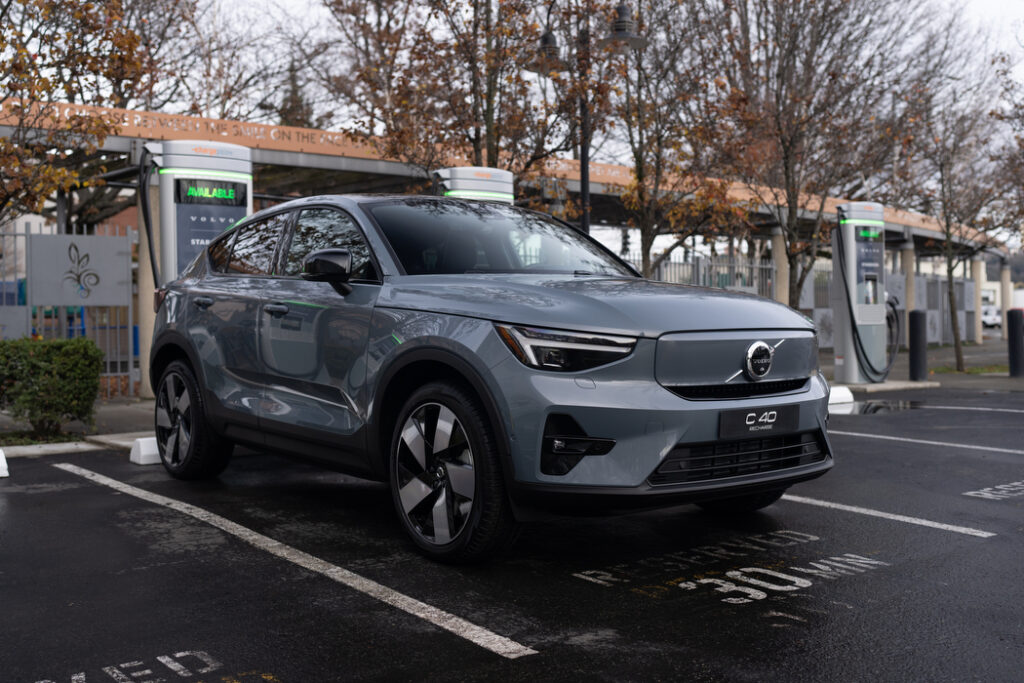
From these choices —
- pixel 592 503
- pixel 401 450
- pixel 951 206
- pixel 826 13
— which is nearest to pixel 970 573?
pixel 592 503

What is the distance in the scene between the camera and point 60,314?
13.2m

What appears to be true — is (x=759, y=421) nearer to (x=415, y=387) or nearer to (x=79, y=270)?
(x=415, y=387)

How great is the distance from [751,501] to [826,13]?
12.5 metres

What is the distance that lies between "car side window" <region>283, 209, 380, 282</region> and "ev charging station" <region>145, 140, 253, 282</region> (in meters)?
4.50

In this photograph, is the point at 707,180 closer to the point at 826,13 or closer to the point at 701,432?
the point at 826,13

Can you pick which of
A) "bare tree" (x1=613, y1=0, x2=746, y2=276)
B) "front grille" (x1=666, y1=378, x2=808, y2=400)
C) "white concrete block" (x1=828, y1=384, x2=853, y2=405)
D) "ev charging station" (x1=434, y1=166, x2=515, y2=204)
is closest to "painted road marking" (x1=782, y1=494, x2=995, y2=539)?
"front grille" (x1=666, y1=378, x2=808, y2=400)

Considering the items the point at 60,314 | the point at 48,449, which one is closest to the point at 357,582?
the point at 48,449

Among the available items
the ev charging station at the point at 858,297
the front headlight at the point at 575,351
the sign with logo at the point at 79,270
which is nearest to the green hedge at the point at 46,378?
the sign with logo at the point at 79,270

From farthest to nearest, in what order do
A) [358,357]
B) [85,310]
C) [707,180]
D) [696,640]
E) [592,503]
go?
[707,180] < [85,310] < [358,357] < [592,503] < [696,640]

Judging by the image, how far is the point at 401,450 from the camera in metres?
4.82

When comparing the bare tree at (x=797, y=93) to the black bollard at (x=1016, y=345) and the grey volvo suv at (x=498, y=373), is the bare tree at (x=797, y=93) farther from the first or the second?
the grey volvo suv at (x=498, y=373)

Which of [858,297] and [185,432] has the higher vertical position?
[858,297]

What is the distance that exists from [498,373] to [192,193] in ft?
22.2

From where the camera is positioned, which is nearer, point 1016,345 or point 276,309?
point 276,309
